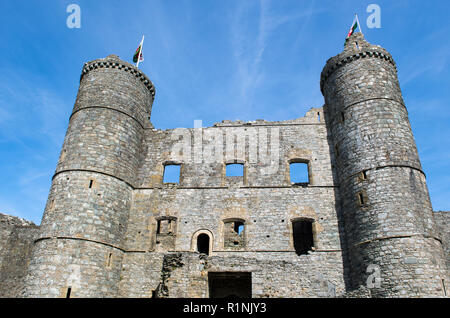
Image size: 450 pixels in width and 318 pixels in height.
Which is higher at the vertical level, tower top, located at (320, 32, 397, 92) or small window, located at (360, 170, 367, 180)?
tower top, located at (320, 32, 397, 92)

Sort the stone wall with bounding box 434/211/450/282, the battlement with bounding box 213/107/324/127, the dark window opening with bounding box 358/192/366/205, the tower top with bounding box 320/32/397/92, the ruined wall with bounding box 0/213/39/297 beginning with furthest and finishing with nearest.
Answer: the battlement with bounding box 213/107/324/127, the ruined wall with bounding box 0/213/39/297, the tower top with bounding box 320/32/397/92, the stone wall with bounding box 434/211/450/282, the dark window opening with bounding box 358/192/366/205

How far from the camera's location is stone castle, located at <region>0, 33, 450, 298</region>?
11.9 meters

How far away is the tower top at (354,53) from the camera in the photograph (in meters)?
15.9

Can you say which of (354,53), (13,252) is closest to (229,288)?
(13,252)

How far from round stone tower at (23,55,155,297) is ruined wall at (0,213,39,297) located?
4.57 m

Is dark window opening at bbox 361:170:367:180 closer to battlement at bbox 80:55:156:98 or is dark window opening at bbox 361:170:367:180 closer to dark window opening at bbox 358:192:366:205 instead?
dark window opening at bbox 358:192:366:205

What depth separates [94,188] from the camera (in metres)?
14.1

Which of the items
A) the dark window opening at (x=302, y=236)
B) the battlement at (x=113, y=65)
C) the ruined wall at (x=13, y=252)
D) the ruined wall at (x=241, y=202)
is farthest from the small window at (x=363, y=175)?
the ruined wall at (x=13, y=252)

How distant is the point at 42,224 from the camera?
13.7 meters

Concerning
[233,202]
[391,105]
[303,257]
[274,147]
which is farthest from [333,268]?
[391,105]

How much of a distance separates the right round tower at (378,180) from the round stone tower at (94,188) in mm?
9672

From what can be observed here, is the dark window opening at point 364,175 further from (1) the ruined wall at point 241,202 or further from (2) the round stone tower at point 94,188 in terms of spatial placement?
(2) the round stone tower at point 94,188

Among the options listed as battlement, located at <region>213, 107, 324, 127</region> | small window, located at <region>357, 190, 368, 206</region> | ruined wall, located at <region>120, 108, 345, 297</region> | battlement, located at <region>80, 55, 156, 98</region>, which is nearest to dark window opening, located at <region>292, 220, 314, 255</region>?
ruined wall, located at <region>120, 108, 345, 297</region>

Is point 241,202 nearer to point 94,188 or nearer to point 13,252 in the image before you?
point 94,188
